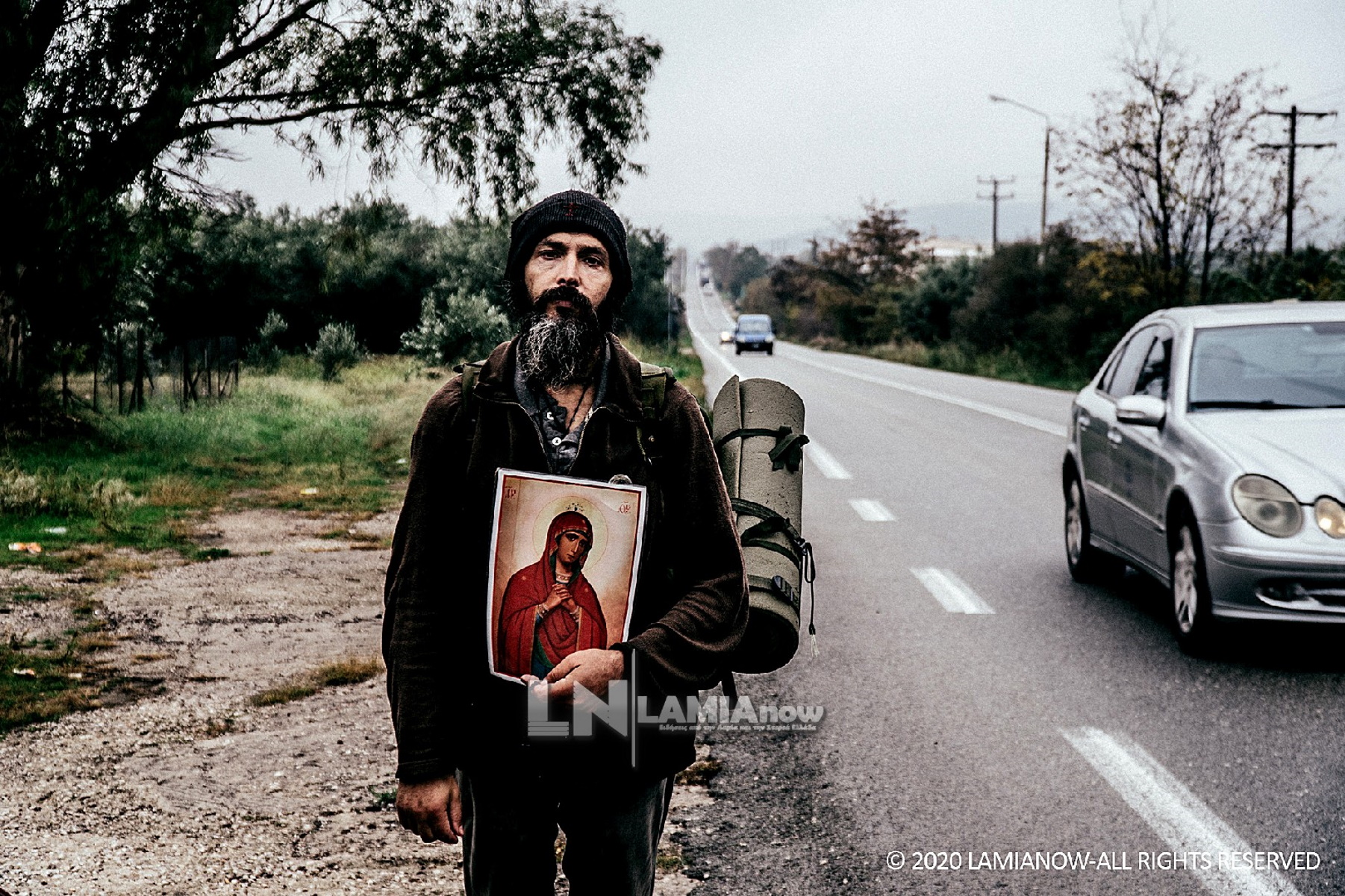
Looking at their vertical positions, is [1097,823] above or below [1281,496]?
below

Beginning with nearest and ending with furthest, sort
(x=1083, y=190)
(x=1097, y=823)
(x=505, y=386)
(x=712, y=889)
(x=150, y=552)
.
A: (x=505, y=386) → (x=712, y=889) → (x=1097, y=823) → (x=150, y=552) → (x=1083, y=190)

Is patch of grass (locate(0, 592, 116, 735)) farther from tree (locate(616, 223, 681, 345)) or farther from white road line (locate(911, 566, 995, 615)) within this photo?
tree (locate(616, 223, 681, 345))

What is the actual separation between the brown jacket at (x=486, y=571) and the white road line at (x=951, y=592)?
17.9ft

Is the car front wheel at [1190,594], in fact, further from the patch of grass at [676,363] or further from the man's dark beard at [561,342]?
the patch of grass at [676,363]

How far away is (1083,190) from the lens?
31.1 meters

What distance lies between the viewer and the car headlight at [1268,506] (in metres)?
5.99

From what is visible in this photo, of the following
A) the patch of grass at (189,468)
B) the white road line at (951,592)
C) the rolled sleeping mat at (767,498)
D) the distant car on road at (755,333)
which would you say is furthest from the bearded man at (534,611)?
the distant car on road at (755,333)

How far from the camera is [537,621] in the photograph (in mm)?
2164

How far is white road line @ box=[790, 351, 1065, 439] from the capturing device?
778 inches

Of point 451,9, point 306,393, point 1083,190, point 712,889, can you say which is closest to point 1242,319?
point 712,889

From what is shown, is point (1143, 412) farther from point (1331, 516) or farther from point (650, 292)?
point (650, 292)

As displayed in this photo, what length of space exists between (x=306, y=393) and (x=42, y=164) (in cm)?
1573

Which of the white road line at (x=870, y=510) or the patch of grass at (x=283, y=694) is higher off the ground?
the white road line at (x=870, y=510)

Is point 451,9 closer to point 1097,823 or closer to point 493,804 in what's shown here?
point 1097,823
